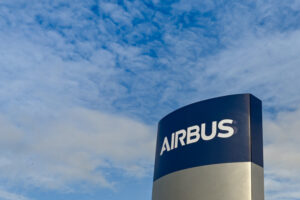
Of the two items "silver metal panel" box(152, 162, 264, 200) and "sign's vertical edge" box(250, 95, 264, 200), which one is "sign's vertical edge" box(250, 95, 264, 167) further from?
"silver metal panel" box(152, 162, 264, 200)

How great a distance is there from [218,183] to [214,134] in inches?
85.1

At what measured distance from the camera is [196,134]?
20297 mm

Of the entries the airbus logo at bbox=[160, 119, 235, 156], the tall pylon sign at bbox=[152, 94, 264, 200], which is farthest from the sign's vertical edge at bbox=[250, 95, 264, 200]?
the airbus logo at bbox=[160, 119, 235, 156]

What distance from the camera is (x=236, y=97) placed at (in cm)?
1931

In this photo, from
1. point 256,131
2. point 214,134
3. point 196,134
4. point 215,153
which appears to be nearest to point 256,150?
point 256,131

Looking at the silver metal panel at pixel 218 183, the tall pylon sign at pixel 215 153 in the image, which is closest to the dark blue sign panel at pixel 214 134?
the tall pylon sign at pixel 215 153

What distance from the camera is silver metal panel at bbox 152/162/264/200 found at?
1752 centimetres

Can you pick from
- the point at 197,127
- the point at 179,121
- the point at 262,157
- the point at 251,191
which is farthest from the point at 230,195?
the point at 179,121

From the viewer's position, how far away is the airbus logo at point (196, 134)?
62.6 ft

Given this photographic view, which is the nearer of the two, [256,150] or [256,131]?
[256,150]

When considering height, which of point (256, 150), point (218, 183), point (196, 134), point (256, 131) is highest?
point (196, 134)

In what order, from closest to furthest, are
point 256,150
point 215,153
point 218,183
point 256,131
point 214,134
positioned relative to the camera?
point 256,150
point 218,183
point 256,131
point 215,153
point 214,134

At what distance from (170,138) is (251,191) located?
18.9 feet

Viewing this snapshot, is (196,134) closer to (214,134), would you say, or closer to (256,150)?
(214,134)
